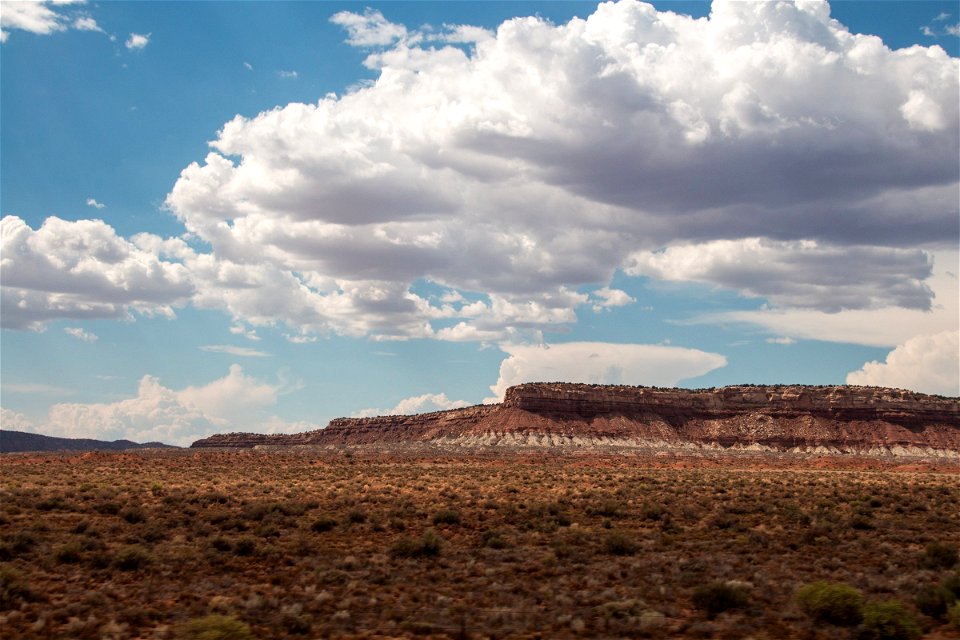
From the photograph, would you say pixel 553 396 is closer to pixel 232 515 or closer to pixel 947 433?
pixel 947 433

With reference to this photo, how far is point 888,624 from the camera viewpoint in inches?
537

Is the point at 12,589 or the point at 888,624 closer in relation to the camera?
the point at 888,624

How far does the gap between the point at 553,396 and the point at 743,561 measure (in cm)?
13111

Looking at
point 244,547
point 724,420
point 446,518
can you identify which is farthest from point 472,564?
point 724,420

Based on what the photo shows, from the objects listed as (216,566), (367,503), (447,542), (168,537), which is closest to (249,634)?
(216,566)

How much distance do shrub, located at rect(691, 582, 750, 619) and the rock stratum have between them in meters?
117

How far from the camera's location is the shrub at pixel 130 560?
1922 centimetres

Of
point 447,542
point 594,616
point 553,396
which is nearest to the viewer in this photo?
point 594,616

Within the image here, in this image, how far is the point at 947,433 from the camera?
459ft

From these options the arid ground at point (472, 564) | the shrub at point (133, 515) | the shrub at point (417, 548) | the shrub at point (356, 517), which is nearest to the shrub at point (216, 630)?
the arid ground at point (472, 564)

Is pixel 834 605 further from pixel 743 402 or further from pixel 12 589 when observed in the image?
pixel 743 402

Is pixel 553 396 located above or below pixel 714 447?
above

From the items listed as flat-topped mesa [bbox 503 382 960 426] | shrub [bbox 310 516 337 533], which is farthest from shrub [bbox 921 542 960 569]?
flat-topped mesa [bbox 503 382 960 426]

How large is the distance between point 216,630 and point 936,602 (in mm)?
13584
